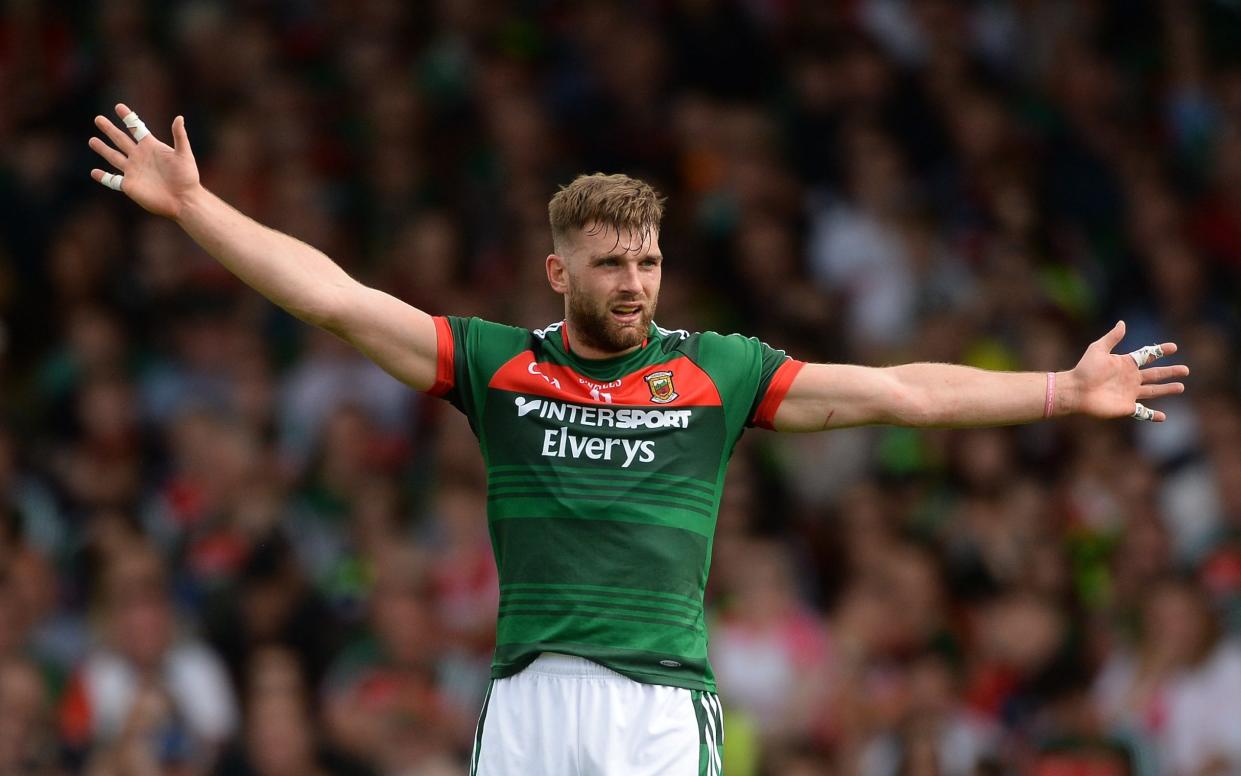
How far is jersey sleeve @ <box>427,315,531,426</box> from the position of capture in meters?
6.33

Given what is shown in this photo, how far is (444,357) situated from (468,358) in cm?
8

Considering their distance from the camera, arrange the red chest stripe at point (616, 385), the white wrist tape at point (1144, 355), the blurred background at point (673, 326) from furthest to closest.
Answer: the blurred background at point (673, 326) → the white wrist tape at point (1144, 355) → the red chest stripe at point (616, 385)

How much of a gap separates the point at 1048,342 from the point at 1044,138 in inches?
82.3

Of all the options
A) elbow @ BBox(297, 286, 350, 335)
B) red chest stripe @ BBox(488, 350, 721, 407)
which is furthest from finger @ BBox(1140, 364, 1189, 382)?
elbow @ BBox(297, 286, 350, 335)

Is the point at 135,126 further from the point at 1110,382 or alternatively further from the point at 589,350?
the point at 1110,382

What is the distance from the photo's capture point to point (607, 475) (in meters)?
6.19

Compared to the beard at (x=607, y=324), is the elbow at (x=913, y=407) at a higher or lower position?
lower

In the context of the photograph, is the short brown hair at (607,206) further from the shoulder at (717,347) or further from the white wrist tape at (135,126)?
the white wrist tape at (135,126)

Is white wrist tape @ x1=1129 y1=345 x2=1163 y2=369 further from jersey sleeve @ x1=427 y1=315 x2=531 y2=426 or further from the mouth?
jersey sleeve @ x1=427 y1=315 x2=531 y2=426

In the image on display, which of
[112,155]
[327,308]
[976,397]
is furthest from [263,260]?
[976,397]

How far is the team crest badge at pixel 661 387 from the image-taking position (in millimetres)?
6301

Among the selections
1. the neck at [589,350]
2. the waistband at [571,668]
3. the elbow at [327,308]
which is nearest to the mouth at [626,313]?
the neck at [589,350]

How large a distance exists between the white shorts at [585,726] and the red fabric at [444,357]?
3.03ft

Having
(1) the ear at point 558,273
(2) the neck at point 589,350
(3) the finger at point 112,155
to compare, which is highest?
(3) the finger at point 112,155
